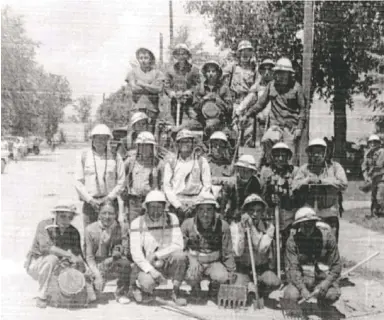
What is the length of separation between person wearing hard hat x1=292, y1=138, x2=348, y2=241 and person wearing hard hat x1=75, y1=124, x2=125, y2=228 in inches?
70.6

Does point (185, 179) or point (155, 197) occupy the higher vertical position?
point (185, 179)

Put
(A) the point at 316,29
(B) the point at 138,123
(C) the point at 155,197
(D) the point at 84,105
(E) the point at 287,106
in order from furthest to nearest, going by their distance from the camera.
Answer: (A) the point at 316,29
(D) the point at 84,105
(E) the point at 287,106
(B) the point at 138,123
(C) the point at 155,197

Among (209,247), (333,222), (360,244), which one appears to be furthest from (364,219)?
(209,247)

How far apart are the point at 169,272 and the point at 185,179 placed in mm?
953

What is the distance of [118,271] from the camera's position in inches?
196

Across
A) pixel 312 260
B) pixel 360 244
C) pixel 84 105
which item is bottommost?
pixel 360 244

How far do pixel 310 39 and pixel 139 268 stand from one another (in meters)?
3.61

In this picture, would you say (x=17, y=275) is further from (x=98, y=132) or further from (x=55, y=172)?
(x=55, y=172)

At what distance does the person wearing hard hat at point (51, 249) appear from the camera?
4.80 m

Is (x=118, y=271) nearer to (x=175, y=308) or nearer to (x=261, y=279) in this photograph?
(x=175, y=308)

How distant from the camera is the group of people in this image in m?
4.86

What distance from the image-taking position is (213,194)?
18.1ft

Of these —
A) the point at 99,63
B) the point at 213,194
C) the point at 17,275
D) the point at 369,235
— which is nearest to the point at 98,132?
the point at 213,194

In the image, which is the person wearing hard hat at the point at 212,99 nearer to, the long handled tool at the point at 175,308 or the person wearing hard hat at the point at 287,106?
the person wearing hard hat at the point at 287,106
